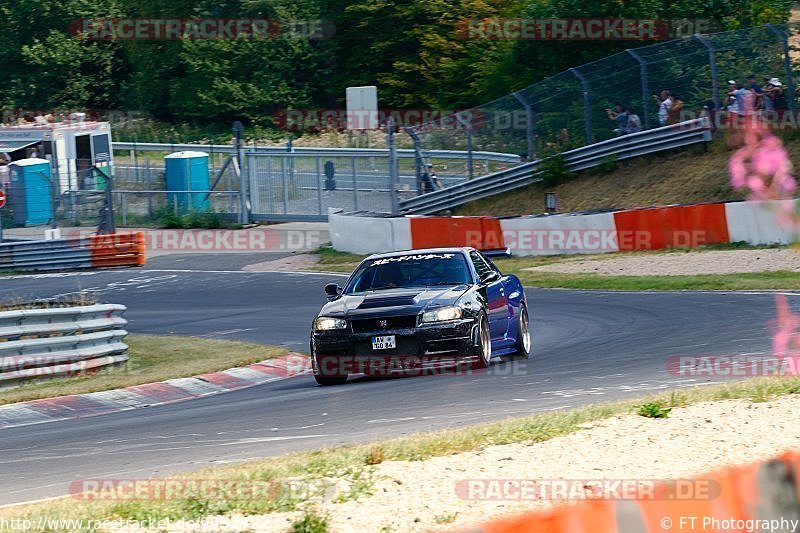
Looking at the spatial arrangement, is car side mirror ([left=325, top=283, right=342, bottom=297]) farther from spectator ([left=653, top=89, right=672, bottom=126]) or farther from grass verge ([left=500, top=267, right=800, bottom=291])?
spectator ([left=653, top=89, right=672, bottom=126])

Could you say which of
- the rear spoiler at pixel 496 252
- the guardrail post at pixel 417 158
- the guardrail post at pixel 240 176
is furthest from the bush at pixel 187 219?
the rear spoiler at pixel 496 252

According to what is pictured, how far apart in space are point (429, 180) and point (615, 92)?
6.21m

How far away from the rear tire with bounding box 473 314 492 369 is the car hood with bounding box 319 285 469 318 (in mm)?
403

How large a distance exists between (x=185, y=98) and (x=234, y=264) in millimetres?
30428

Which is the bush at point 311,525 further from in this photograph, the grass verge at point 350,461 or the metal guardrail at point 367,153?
the metal guardrail at point 367,153

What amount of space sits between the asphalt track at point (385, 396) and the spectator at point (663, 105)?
32.6 feet

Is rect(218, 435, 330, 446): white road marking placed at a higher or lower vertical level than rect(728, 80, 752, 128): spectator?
lower

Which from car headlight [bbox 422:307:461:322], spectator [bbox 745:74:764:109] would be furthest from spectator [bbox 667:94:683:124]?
car headlight [bbox 422:307:461:322]

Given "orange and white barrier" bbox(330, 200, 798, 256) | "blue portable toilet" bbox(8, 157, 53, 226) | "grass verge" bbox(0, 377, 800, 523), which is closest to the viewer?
"grass verge" bbox(0, 377, 800, 523)

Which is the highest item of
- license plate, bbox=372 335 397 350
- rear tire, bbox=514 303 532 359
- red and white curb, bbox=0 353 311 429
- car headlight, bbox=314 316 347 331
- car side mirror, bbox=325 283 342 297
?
car side mirror, bbox=325 283 342 297

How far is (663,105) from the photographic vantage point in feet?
96.4

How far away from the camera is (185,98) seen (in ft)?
194

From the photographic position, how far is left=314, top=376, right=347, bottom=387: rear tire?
502 inches

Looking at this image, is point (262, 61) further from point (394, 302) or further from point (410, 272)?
point (394, 302)
